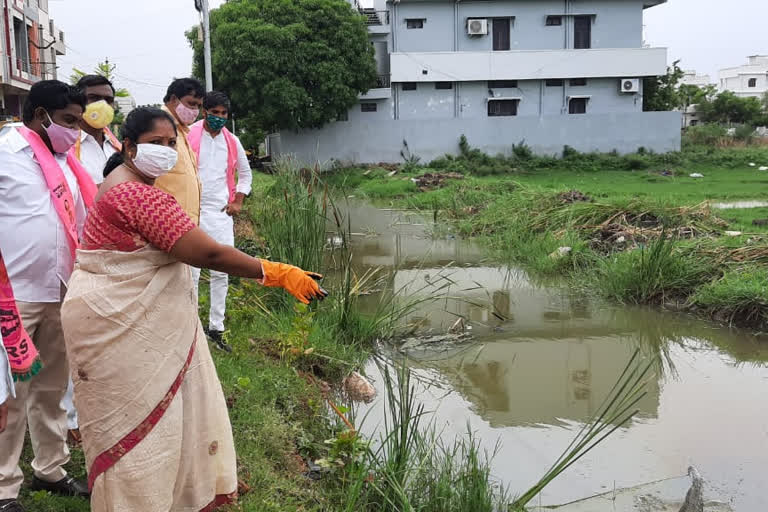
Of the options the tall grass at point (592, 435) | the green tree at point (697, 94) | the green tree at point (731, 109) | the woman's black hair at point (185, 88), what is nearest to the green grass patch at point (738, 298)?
the tall grass at point (592, 435)

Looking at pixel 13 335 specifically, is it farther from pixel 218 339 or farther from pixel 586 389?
pixel 586 389

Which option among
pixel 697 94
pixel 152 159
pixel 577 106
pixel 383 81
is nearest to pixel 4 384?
pixel 152 159

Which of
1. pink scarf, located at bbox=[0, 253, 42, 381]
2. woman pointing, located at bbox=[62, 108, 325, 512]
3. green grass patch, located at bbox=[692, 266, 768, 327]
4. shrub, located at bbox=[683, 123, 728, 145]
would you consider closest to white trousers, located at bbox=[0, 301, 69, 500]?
pink scarf, located at bbox=[0, 253, 42, 381]

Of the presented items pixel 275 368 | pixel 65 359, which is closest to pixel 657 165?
pixel 275 368

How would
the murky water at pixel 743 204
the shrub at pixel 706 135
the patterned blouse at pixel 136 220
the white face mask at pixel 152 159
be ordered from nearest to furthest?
the patterned blouse at pixel 136 220 → the white face mask at pixel 152 159 → the murky water at pixel 743 204 → the shrub at pixel 706 135

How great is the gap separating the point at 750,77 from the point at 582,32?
4466 centimetres

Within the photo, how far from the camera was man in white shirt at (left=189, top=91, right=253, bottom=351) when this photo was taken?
4.81m

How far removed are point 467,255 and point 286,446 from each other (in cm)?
700

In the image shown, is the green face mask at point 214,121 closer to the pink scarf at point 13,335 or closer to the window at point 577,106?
the pink scarf at point 13,335

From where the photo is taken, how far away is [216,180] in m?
4.91

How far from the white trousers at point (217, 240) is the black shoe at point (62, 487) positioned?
6.65 ft

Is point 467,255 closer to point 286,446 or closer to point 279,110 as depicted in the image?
point 286,446

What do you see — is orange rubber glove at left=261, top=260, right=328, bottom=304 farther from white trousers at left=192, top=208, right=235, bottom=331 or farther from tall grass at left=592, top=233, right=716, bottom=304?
tall grass at left=592, top=233, right=716, bottom=304

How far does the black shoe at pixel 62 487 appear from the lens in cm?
292
